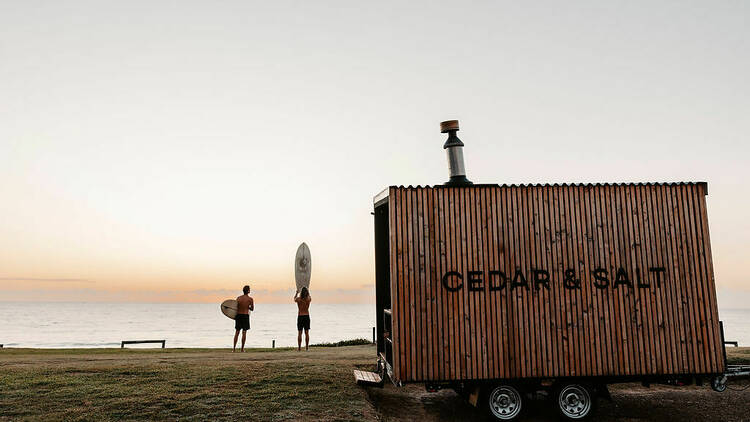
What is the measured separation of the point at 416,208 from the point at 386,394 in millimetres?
4079

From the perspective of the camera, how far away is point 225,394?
387 inches

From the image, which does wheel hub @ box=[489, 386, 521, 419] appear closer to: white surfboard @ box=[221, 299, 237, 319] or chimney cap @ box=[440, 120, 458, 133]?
chimney cap @ box=[440, 120, 458, 133]

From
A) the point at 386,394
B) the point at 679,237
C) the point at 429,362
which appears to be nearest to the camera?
the point at 429,362

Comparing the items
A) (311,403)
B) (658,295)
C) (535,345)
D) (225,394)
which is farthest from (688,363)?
(225,394)

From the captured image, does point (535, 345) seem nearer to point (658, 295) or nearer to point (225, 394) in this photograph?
point (658, 295)

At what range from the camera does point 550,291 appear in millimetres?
9336

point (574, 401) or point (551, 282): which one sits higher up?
point (551, 282)

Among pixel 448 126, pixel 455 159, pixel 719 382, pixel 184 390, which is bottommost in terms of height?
pixel 184 390

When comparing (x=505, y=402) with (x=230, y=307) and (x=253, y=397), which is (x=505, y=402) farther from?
(x=230, y=307)

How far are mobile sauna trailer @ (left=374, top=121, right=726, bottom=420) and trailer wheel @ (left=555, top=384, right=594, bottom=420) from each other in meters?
0.02

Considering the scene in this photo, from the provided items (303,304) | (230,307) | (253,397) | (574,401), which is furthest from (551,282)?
(230,307)

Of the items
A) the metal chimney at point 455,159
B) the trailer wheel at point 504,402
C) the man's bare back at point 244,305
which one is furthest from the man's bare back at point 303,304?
the trailer wheel at point 504,402

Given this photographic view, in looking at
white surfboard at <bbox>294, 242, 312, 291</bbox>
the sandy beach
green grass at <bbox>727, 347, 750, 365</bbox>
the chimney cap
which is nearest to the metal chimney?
the chimney cap

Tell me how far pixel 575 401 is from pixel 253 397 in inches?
229
